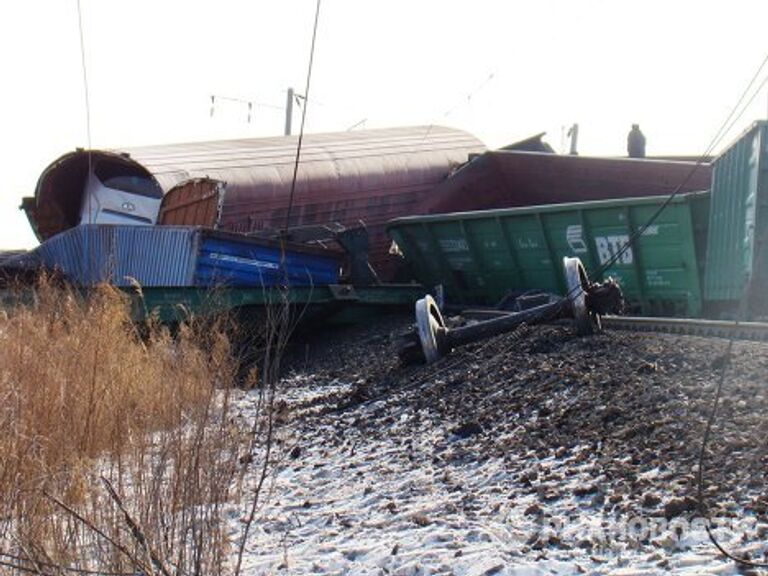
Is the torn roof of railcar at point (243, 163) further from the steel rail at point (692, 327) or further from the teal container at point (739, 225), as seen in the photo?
the steel rail at point (692, 327)

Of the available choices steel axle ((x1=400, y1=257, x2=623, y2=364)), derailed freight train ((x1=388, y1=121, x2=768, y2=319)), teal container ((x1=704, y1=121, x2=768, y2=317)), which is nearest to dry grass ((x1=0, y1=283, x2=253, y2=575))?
steel axle ((x1=400, y1=257, x2=623, y2=364))

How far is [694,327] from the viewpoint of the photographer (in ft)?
34.8

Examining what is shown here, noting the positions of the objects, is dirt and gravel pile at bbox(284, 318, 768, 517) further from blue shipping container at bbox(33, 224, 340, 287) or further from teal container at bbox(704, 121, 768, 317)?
blue shipping container at bbox(33, 224, 340, 287)

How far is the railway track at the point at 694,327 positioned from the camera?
9.53 metres

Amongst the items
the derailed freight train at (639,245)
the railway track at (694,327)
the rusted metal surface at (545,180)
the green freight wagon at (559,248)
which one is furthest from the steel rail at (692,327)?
the rusted metal surface at (545,180)

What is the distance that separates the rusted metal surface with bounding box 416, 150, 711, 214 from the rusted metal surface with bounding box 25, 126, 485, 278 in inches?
39.1

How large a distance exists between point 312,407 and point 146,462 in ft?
16.6

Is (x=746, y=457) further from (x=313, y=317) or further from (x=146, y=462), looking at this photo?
(x=313, y=317)

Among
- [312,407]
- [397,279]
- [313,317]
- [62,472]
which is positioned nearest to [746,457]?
[62,472]

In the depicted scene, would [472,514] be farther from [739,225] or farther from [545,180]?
[545,180]

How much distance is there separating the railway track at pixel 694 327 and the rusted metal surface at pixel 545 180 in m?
6.86

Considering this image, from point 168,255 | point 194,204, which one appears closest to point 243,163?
point 194,204

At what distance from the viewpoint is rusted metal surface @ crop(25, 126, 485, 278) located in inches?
824

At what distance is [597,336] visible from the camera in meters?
10.5
